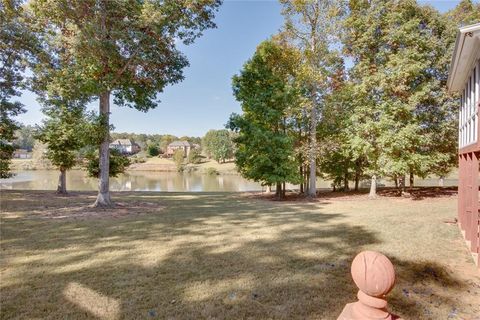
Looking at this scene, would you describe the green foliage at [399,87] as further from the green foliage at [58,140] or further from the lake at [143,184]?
the green foliage at [58,140]

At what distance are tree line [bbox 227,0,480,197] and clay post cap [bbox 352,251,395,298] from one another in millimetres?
13322

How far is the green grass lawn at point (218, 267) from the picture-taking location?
147 inches

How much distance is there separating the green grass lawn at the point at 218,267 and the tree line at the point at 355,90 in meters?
6.48

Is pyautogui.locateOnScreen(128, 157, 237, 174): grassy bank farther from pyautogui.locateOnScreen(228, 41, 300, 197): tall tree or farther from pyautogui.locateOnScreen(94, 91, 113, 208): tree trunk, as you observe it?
pyautogui.locateOnScreen(94, 91, 113, 208): tree trunk

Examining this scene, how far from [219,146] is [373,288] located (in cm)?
6958

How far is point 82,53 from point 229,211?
7.80 m

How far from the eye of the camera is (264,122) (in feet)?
50.9

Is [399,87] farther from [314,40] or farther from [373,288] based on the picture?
[373,288]

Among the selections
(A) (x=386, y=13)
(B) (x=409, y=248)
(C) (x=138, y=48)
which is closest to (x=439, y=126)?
(A) (x=386, y=13)

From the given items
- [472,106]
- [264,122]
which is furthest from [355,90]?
[472,106]

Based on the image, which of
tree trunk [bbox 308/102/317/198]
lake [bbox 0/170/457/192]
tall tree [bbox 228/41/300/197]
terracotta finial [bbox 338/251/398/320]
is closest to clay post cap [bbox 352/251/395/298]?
terracotta finial [bbox 338/251/398/320]

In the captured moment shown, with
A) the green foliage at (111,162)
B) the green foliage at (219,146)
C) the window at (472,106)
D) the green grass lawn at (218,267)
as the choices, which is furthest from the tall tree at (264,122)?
the green foliage at (219,146)

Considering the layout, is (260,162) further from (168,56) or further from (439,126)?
(439,126)

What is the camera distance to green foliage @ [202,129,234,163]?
68.1 metres
